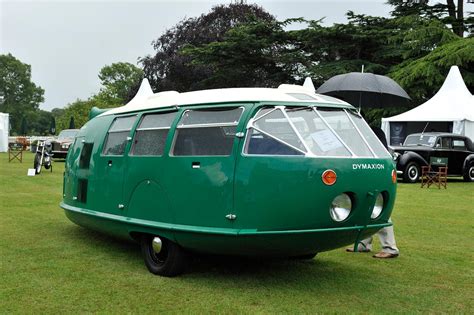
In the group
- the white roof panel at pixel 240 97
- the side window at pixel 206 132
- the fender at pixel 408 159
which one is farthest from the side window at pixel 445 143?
the side window at pixel 206 132

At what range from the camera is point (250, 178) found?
199 inches

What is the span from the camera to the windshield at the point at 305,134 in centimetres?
519

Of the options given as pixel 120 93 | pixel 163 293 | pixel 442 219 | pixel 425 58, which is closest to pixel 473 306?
pixel 163 293

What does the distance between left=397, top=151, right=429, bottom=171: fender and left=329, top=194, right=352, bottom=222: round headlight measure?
46.3ft

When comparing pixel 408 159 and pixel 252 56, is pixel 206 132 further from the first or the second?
pixel 252 56

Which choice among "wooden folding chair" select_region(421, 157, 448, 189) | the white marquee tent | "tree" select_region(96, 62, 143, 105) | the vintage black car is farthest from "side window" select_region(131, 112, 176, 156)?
"tree" select_region(96, 62, 143, 105)

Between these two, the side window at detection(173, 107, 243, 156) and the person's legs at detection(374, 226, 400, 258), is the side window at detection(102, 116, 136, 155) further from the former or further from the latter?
the person's legs at detection(374, 226, 400, 258)

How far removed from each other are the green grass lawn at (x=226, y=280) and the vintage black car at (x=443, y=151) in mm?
10805

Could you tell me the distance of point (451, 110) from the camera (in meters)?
23.2

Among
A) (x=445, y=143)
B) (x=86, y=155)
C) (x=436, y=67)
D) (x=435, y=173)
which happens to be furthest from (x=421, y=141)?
(x=86, y=155)

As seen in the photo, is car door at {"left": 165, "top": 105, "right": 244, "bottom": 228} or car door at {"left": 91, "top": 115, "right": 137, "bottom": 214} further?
car door at {"left": 91, "top": 115, "right": 137, "bottom": 214}

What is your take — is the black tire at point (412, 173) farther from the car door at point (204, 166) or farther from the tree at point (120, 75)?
the tree at point (120, 75)

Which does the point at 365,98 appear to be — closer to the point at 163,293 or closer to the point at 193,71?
the point at 163,293

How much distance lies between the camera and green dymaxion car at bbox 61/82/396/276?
199 inches
